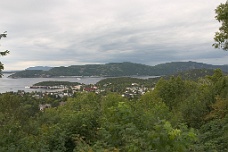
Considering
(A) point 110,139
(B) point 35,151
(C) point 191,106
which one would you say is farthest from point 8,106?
(A) point 110,139

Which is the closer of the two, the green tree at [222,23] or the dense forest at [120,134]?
the dense forest at [120,134]

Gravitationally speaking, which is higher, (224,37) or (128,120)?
(224,37)

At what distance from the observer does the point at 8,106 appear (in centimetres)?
2984

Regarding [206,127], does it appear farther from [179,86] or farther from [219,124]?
[179,86]

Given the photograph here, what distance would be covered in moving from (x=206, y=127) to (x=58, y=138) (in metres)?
6.74

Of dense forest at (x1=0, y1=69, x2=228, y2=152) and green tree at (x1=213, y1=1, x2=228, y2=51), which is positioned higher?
green tree at (x1=213, y1=1, x2=228, y2=51)

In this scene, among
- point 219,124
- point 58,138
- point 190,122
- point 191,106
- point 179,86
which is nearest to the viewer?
point 58,138

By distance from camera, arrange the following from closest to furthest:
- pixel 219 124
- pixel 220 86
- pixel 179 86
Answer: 1. pixel 219 124
2. pixel 220 86
3. pixel 179 86

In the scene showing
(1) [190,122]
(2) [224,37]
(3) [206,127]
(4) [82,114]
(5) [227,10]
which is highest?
(5) [227,10]

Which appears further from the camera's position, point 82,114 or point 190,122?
point 190,122

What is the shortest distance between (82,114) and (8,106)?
71.1 feet

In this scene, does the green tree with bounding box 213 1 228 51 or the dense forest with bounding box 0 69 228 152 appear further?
the green tree with bounding box 213 1 228 51

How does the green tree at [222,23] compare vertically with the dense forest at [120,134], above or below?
above

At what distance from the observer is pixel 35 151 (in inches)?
325
